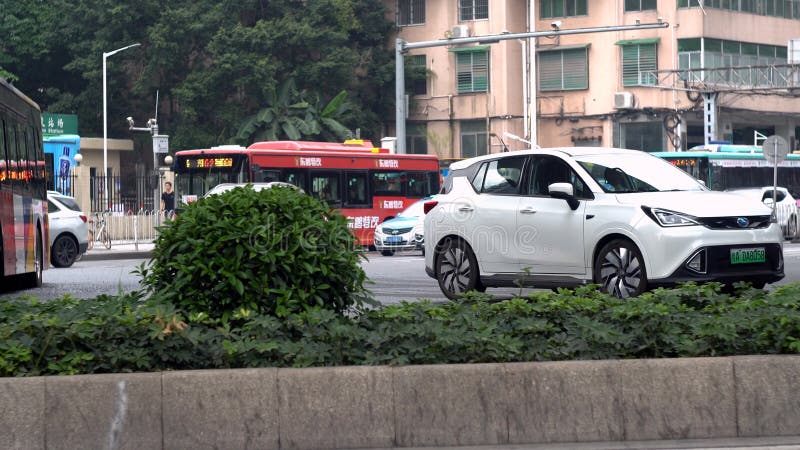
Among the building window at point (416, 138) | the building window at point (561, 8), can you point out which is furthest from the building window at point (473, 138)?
the building window at point (561, 8)

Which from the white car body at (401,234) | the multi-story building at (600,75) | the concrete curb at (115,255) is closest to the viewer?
the white car body at (401,234)

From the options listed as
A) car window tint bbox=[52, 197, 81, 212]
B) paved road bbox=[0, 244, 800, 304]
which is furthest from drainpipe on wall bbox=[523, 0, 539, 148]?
paved road bbox=[0, 244, 800, 304]

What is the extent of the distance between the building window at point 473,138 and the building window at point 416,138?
6.72ft

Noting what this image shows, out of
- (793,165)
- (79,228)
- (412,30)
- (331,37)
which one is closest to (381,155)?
(79,228)

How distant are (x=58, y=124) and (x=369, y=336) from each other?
162ft

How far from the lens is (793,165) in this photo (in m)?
44.2

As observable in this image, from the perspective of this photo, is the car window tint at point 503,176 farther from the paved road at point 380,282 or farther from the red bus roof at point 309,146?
the red bus roof at point 309,146

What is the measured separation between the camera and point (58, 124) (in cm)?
5412

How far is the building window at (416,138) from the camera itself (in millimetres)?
59906

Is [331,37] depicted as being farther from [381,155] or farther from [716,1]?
[381,155]

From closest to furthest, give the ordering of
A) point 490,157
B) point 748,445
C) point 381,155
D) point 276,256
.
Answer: point 748,445 < point 276,256 < point 490,157 < point 381,155

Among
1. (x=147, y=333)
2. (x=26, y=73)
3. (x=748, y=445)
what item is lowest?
(x=748, y=445)

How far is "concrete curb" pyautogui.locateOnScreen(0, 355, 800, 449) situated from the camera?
6.51 m

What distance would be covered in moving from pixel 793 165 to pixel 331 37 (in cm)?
2118
